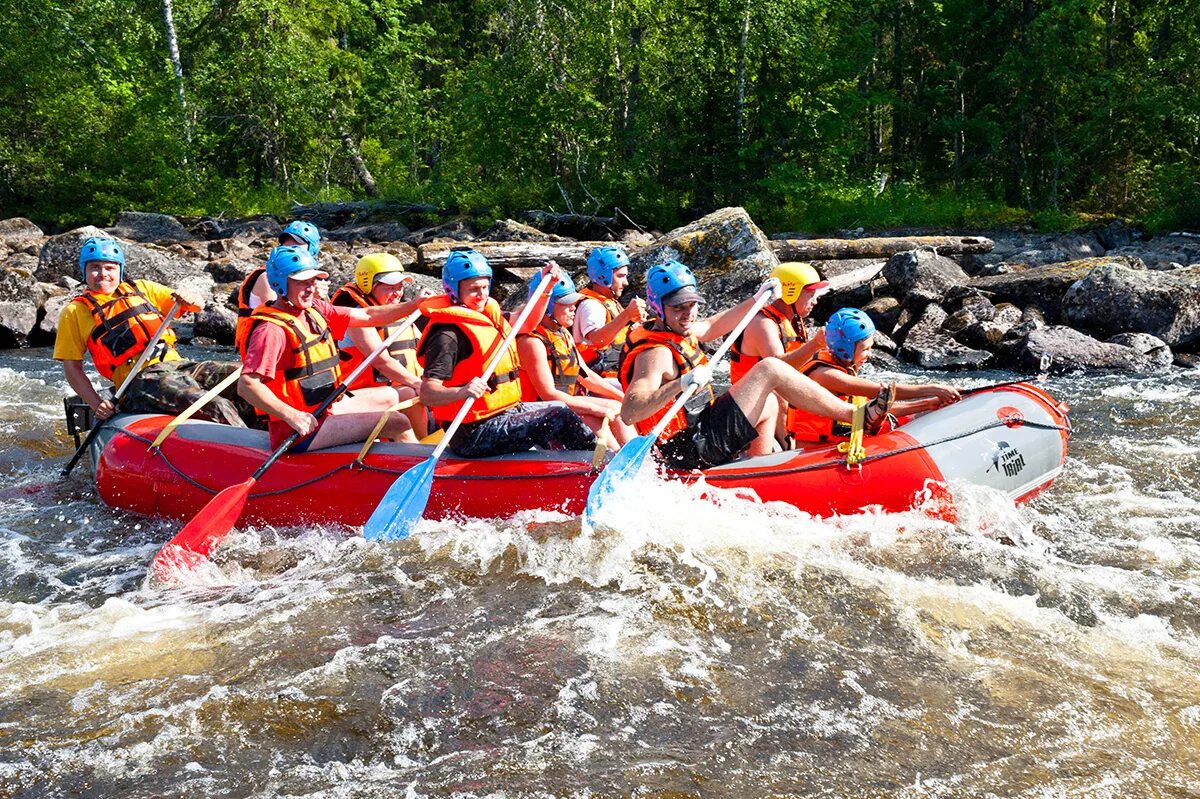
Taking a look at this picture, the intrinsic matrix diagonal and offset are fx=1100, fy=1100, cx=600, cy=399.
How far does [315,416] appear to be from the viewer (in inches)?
229

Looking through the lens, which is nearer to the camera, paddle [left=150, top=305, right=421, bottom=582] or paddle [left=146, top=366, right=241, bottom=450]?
paddle [left=150, top=305, right=421, bottom=582]

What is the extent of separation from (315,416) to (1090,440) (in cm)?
565

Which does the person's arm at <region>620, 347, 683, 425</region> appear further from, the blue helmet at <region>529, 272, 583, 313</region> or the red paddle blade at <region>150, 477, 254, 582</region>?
the red paddle blade at <region>150, 477, 254, 582</region>

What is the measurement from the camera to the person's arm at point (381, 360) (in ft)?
22.1

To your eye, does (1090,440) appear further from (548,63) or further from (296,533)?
(548,63)

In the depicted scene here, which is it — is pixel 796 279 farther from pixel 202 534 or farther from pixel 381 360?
pixel 202 534

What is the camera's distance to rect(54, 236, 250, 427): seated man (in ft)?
22.7

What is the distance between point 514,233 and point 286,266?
1320cm

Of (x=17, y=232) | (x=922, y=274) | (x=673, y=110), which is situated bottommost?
(x=922, y=274)

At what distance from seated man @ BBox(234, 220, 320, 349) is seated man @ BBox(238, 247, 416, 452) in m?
0.14

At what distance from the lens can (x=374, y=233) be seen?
20.8 meters

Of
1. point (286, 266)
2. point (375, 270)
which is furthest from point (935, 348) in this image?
point (286, 266)

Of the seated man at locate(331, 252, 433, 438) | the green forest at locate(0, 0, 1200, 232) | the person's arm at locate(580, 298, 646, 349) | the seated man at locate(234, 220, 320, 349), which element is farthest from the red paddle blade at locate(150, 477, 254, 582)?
the green forest at locate(0, 0, 1200, 232)

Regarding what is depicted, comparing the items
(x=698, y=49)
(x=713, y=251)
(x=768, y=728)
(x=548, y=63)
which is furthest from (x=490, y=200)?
(x=768, y=728)
